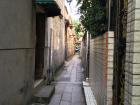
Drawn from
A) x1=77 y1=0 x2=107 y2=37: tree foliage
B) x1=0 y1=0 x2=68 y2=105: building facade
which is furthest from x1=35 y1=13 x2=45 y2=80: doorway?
x1=77 y1=0 x2=107 y2=37: tree foliage

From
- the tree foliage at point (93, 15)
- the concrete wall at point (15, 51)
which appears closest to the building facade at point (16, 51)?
the concrete wall at point (15, 51)

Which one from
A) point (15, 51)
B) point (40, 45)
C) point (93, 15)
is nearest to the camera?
point (15, 51)

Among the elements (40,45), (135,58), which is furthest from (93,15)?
(40,45)

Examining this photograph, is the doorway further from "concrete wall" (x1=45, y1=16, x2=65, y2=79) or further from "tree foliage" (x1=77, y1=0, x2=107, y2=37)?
"tree foliage" (x1=77, y1=0, x2=107, y2=37)

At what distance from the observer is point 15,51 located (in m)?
8.66

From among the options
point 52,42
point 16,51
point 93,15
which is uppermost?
point 93,15

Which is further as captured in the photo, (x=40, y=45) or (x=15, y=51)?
(x=40, y=45)

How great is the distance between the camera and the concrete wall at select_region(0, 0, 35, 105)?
778 centimetres

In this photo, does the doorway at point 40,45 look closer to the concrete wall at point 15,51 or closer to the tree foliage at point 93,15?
the concrete wall at point 15,51

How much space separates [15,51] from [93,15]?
7.42ft

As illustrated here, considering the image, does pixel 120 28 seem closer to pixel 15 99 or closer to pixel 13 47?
pixel 13 47

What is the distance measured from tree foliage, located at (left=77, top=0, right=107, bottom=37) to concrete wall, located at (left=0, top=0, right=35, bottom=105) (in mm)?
1683

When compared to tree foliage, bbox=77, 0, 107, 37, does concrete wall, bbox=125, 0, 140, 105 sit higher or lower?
lower

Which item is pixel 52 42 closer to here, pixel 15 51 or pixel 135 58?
pixel 15 51
